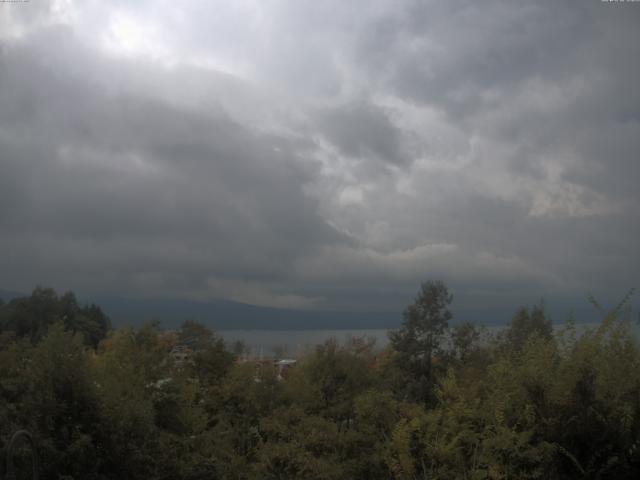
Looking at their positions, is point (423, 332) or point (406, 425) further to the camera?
point (423, 332)

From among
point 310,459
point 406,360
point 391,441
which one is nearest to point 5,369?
point 310,459

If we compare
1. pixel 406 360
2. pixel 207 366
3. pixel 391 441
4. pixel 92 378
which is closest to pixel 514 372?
pixel 391 441

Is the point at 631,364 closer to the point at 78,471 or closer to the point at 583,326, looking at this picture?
the point at 583,326

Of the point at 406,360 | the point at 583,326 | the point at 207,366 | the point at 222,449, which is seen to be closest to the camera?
the point at 583,326

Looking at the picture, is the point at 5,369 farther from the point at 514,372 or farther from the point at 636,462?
the point at 636,462

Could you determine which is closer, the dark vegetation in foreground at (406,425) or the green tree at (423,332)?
the dark vegetation in foreground at (406,425)

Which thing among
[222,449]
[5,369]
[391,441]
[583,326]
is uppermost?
[583,326]

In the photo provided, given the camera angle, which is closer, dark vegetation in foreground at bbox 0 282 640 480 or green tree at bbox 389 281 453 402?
dark vegetation in foreground at bbox 0 282 640 480

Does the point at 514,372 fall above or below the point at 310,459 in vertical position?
above

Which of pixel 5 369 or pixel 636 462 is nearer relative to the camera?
pixel 636 462

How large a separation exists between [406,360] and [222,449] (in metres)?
20.0

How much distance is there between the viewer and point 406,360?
32.5 meters

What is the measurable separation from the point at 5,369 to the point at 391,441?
809 cm

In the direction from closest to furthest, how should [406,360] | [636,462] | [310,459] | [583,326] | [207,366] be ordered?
1. [636,462]
2. [583,326]
3. [310,459]
4. [207,366]
5. [406,360]
